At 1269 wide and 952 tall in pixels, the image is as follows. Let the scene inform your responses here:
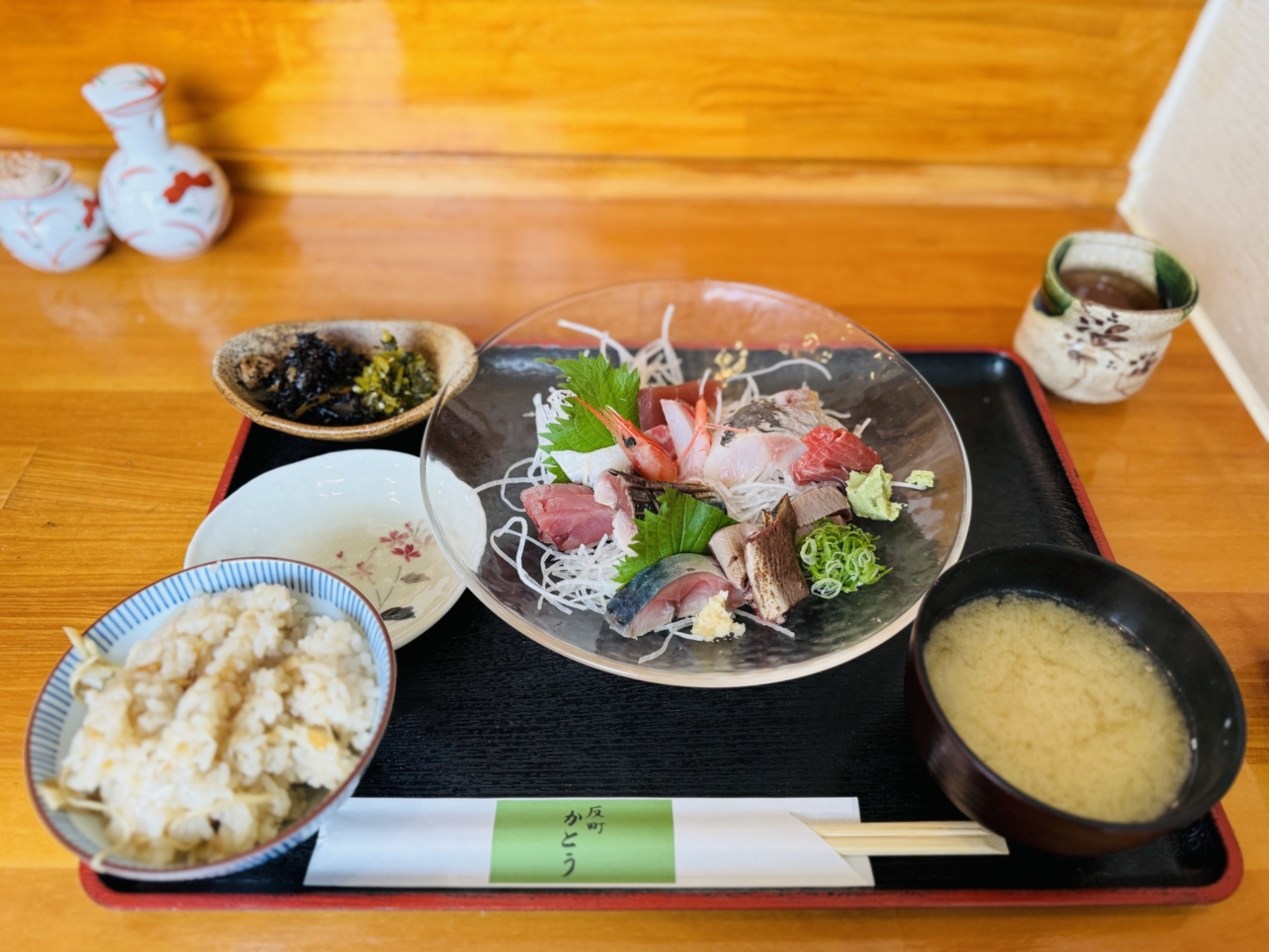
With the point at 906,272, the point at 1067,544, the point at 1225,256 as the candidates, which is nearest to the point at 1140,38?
the point at 1225,256

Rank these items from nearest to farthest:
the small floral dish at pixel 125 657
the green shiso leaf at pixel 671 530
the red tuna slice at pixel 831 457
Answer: the small floral dish at pixel 125 657 → the green shiso leaf at pixel 671 530 → the red tuna slice at pixel 831 457

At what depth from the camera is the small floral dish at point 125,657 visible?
105 cm

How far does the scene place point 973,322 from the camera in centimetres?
220

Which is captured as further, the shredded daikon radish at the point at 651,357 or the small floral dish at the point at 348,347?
the shredded daikon radish at the point at 651,357

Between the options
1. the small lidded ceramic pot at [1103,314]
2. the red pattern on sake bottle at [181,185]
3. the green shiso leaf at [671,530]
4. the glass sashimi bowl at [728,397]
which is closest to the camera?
the glass sashimi bowl at [728,397]

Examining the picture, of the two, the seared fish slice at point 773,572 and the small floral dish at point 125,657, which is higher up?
the seared fish slice at point 773,572

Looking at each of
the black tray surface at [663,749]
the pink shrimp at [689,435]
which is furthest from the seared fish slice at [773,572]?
the pink shrimp at [689,435]

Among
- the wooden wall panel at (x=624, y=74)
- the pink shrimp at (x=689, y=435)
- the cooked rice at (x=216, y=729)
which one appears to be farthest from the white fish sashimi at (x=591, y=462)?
the wooden wall panel at (x=624, y=74)

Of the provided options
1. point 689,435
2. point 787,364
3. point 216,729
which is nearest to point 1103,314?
point 787,364

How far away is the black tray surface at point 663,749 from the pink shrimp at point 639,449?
0.38m

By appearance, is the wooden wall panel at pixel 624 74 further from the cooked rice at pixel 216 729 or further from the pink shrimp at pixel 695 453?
the cooked rice at pixel 216 729

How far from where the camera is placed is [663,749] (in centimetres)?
134

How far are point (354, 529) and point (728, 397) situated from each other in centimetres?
82

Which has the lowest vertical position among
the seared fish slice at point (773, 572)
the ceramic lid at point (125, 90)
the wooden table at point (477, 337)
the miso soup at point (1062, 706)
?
the wooden table at point (477, 337)
